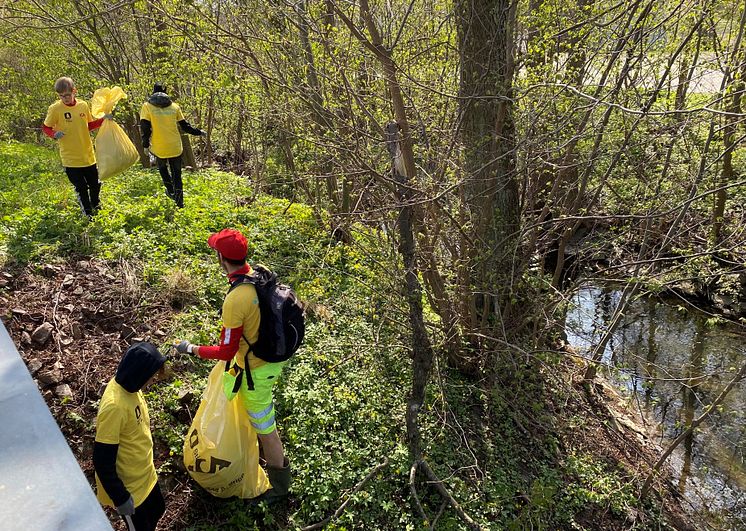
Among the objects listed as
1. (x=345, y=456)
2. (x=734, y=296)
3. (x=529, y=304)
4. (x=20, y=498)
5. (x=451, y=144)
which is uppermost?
(x=451, y=144)

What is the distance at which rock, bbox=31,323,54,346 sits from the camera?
428 cm

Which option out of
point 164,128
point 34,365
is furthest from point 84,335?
point 164,128

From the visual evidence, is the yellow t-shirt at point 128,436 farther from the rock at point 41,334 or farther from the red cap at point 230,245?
the rock at point 41,334

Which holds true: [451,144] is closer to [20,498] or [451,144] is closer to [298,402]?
[298,402]

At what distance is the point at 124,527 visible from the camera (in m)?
3.34

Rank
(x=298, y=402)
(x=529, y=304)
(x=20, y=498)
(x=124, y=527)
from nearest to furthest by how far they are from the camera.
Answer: (x=20, y=498) < (x=124, y=527) < (x=298, y=402) < (x=529, y=304)

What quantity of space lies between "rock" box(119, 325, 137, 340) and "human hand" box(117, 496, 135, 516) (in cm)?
208

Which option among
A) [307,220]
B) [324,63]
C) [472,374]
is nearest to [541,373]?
[472,374]

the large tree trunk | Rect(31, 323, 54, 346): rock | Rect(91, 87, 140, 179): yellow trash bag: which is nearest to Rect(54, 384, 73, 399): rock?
Rect(31, 323, 54, 346): rock

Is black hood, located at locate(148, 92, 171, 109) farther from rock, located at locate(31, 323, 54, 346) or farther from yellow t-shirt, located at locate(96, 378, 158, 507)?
yellow t-shirt, located at locate(96, 378, 158, 507)

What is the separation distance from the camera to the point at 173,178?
746 centimetres

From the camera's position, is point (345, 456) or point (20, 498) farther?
point (345, 456)

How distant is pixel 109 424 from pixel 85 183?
4321 mm

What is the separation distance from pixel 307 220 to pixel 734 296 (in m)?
8.37
